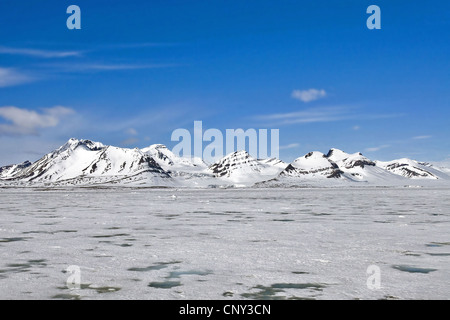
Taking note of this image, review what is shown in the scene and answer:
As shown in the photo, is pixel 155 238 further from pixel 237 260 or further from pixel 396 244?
pixel 396 244

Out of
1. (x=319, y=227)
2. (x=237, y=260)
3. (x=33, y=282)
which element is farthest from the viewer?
(x=319, y=227)

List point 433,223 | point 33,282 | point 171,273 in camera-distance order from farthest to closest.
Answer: point 433,223, point 171,273, point 33,282

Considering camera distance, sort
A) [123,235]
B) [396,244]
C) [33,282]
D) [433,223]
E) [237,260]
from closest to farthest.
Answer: [33,282] → [237,260] → [396,244] → [123,235] → [433,223]

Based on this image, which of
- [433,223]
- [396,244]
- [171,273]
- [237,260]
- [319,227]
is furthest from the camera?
[433,223]

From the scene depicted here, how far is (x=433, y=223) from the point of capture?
18.8 meters

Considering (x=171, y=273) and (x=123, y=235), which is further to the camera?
(x=123, y=235)

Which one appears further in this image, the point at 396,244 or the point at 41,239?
the point at 41,239

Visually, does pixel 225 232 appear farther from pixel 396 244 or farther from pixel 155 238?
pixel 396 244

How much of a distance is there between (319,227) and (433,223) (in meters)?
5.60

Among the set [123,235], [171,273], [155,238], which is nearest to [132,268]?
[171,273]
